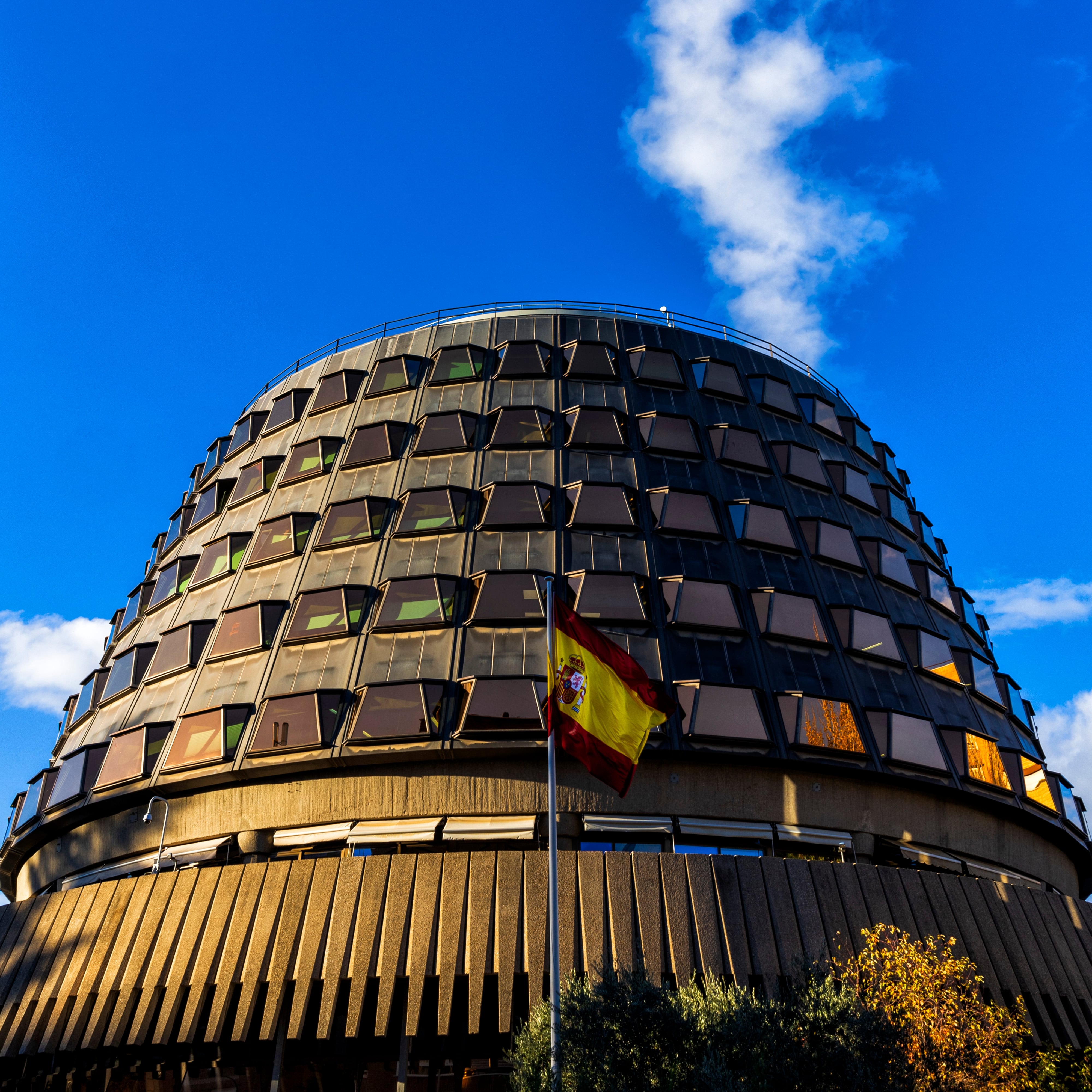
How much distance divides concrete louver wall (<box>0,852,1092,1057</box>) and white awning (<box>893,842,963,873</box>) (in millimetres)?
3387

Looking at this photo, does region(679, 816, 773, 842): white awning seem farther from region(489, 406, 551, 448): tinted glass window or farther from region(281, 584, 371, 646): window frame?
region(489, 406, 551, 448): tinted glass window

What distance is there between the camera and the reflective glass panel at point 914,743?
31188 millimetres

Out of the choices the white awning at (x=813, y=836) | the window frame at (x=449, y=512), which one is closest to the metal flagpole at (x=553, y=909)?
the white awning at (x=813, y=836)

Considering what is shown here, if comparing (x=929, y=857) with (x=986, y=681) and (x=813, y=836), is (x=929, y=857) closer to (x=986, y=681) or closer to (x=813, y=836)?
(x=813, y=836)

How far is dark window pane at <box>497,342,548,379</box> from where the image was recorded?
132ft

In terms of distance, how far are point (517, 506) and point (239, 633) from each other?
10259 millimetres

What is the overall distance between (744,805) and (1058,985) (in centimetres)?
888

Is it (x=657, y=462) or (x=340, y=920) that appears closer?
(x=340, y=920)

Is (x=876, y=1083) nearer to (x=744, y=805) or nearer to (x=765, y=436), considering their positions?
(x=744, y=805)

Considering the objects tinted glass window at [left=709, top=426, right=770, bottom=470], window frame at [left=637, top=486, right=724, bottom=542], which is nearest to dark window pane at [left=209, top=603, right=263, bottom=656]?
window frame at [left=637, top=486, right=724, bottom=542]

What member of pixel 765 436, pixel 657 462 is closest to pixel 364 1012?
pixel 657 462

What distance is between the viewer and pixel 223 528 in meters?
41.2

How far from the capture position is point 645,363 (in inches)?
1624

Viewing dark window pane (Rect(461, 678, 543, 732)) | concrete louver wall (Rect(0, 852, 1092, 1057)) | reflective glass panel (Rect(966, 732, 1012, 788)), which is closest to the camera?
concrete louver wall (Rect(0, 852, 1092, 1057))
